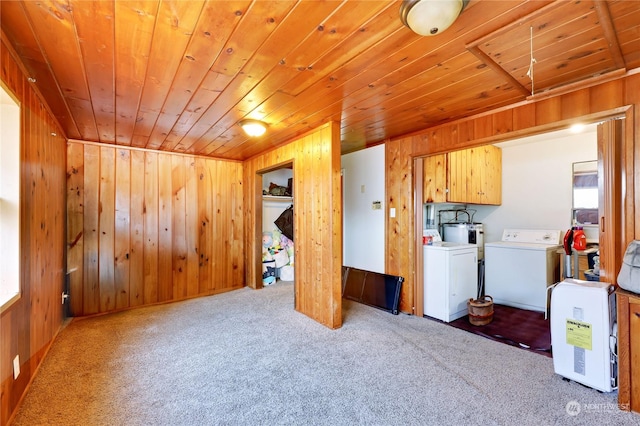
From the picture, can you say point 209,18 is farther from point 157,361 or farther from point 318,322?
point 318,322

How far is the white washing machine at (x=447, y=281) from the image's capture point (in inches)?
125

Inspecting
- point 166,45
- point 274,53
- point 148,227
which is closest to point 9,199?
point 166,45

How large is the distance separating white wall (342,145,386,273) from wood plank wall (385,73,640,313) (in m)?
0.18

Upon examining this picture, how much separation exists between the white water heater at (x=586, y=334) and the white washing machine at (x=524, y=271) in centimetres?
168

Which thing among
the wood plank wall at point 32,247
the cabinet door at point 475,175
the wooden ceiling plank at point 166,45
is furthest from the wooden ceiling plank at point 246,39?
the cabinet door at point 475,175

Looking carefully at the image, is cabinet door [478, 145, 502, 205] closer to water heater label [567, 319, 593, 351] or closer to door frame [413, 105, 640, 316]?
door frame [413, 105, 640, 316]

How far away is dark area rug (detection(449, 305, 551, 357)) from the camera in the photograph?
2.61 meters

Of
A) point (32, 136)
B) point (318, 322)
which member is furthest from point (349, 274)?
point (32, 136)

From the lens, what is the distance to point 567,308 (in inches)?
79.4

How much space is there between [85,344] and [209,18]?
9.97 feet

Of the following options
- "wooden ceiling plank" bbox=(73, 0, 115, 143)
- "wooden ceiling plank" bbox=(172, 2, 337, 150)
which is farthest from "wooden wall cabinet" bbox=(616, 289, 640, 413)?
"wooden ceiling plank" bbox=(73, 0, 115, 143)

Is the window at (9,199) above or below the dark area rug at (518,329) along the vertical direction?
above

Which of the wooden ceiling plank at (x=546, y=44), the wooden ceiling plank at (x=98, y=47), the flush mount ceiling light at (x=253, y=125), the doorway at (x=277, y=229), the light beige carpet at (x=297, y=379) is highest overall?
the wooden ceiling plank at (x=546, y=44)

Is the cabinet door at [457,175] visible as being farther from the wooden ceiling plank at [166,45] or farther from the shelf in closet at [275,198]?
the wooden ceiling plank at [166,45]
